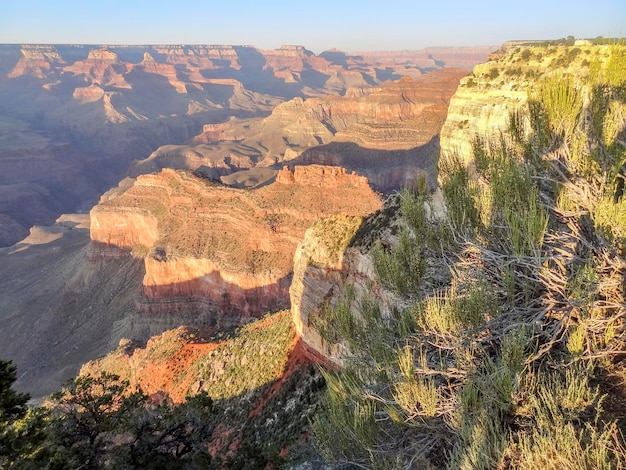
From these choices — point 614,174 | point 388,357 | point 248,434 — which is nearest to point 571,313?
point 614,174

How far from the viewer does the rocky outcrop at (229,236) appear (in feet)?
148

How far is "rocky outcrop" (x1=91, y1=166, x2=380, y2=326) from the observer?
148 ft

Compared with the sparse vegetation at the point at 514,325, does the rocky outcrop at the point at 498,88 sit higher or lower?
higher

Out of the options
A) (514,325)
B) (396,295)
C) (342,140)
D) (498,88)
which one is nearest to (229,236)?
(498,88)

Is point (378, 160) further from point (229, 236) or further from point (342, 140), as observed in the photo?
point (229, 236)

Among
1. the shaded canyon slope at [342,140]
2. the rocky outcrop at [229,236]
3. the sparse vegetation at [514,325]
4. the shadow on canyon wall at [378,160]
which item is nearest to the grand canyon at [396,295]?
the sparse vegetation at [514,325]

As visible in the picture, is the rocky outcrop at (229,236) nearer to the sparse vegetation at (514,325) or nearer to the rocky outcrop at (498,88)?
the rocky outcrop at (498,88)

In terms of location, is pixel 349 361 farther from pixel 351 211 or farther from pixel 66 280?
pixel 66 280

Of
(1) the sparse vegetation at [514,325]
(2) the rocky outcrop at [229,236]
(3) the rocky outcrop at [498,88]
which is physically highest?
(3) the rocky outcrop at [498,88]

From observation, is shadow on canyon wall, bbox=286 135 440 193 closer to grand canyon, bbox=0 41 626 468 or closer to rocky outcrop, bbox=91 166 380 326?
rocky outcrop, bbox=91 166 380 326

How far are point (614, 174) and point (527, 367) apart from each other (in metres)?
4.10

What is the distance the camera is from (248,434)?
21000mm

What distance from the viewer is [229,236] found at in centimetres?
4931

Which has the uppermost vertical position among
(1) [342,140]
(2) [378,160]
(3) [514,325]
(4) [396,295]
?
(3) [514,325]
